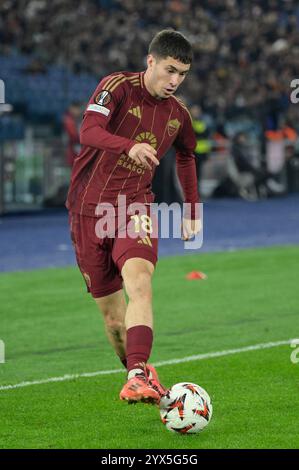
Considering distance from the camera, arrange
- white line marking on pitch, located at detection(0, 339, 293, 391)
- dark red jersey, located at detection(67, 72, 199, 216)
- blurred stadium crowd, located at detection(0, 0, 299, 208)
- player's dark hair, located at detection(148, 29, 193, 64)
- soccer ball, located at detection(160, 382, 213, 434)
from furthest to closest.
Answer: blurred stadium crowd, located at detection(0, 0, 299, 208) → white line marking on pitch, located at detection(0, 339, 293, 391) → dark red jersey, located at detection(67, 72, 199, 216) → player's dark hair, located at detection(148, 29, 193, 64) → soccer ball, located at detection(160, 382, 213, 434)

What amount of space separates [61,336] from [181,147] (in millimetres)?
3473

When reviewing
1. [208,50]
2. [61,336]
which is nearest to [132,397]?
[61,336]

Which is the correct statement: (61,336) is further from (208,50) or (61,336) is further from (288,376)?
(208,50)

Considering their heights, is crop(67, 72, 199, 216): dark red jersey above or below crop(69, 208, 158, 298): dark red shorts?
above

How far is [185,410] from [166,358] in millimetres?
3138

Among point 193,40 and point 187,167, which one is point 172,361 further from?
point 193,40

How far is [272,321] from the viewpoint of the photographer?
11.5m

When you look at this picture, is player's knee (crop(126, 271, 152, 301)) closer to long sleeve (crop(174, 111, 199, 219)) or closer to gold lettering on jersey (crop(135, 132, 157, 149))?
gold lettering on jersey (crop(135, 132, 157, 149))

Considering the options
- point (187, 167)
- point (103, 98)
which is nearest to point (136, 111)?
point (103, 98)

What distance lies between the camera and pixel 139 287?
685cm

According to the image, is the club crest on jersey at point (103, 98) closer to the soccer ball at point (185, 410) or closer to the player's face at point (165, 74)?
the player's face at point (165, 74)

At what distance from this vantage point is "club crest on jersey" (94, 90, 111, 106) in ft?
23.3

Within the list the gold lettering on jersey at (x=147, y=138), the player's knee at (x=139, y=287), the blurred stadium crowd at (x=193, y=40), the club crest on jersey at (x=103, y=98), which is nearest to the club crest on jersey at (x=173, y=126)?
the gold lettering on jersey at (x=147, y=138)

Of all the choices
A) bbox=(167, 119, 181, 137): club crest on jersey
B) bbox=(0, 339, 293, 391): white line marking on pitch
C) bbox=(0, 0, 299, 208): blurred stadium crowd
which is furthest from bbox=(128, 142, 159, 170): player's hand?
bbox=(0, 0, 299, 208): blurred stadium crowd
